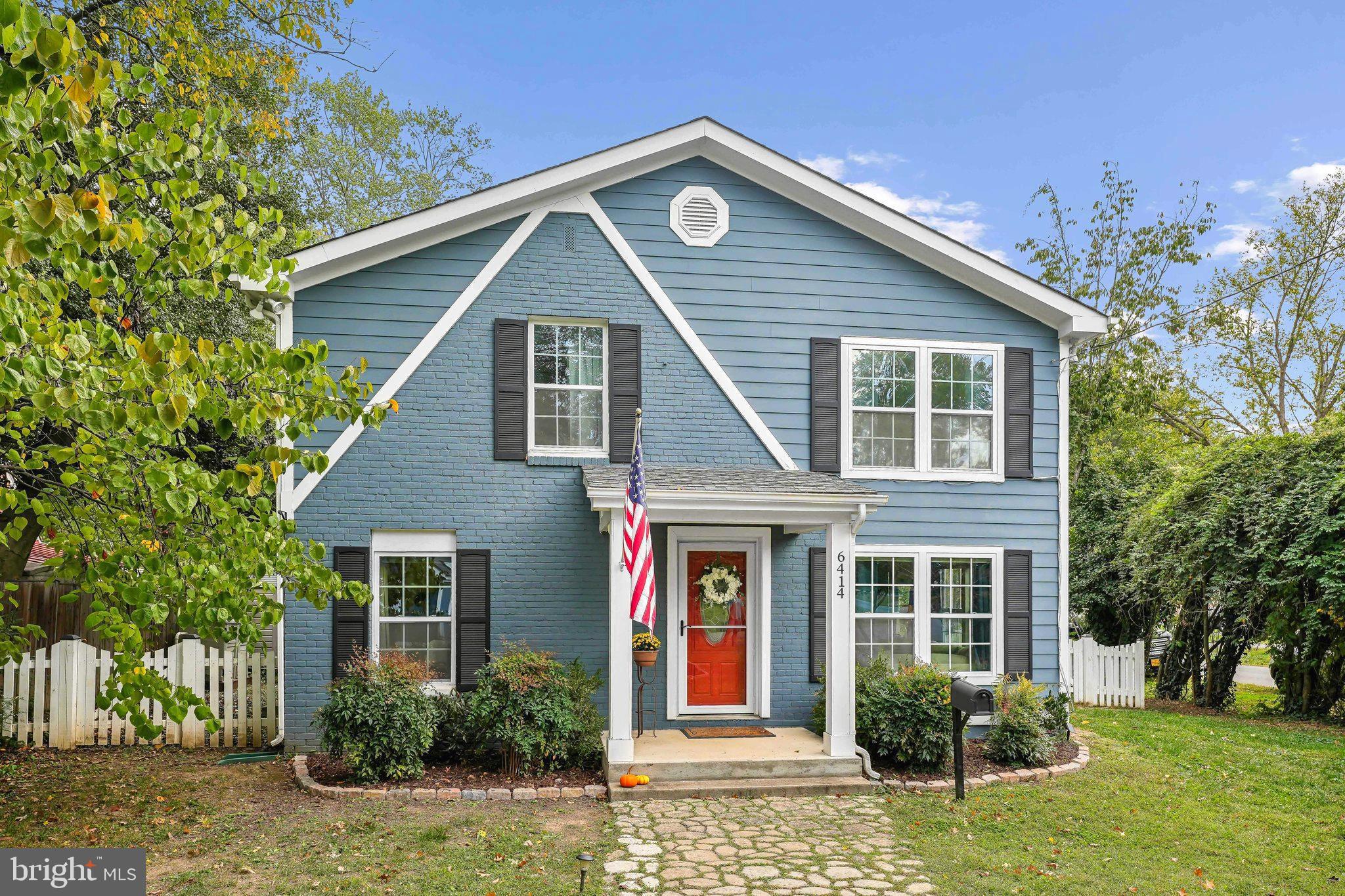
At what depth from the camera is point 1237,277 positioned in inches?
890

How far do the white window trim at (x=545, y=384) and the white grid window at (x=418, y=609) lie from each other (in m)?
1.48

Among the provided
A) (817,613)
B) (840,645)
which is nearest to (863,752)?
(840,645)

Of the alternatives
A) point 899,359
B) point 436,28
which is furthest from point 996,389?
point 436,28

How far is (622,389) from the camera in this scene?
381 inches

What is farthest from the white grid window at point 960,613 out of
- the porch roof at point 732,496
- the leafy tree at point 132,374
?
the leafy tree at point 132,374

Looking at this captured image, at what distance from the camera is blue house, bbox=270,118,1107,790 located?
9.20 metres

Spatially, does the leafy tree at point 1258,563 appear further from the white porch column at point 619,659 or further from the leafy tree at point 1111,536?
the white porch column at point 619,659

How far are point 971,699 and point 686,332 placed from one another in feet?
15.4

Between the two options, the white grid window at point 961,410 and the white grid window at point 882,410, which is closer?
the white grid window at point 882,410

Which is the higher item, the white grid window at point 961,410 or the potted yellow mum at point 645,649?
the white grid window at point 961,410

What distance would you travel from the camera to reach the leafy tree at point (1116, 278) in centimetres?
1769

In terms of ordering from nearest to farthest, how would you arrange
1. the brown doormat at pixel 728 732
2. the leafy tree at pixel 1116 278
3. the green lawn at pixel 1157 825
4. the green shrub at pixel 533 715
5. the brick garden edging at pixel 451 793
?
the green lawn at pixel 1157 825 → the brick garden edging at pixel 451 793 → the green shrub at pixel 533 715 → the brown doormat at pixel 728 732 → the leafy tree at pixel 1116 278

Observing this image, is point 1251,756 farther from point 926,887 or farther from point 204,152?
point 204,152

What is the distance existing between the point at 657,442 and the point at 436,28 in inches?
755
